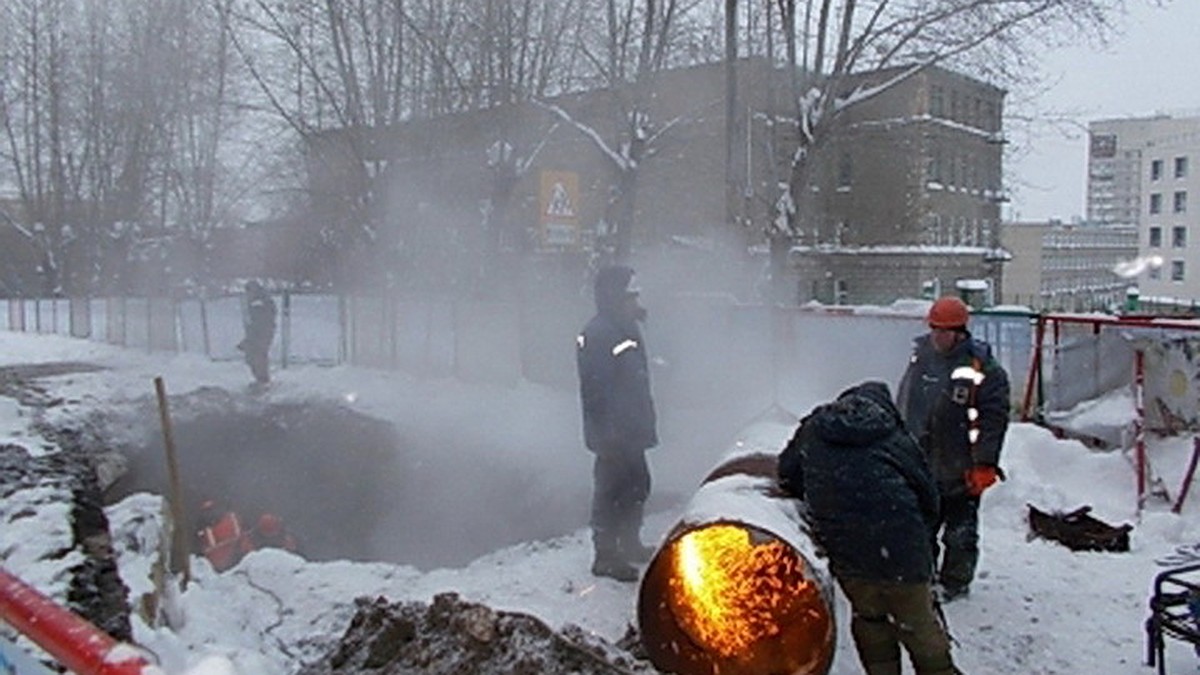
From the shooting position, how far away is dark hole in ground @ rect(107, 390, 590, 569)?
26.9ft

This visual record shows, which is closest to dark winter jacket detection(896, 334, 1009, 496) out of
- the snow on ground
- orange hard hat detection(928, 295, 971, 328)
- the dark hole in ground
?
orange hard hat detection(928, 295, 971, 328)

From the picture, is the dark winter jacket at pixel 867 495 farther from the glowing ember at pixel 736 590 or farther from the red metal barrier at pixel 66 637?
the red metal barrier at pixel 66 637

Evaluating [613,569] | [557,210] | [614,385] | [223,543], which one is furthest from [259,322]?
[613,569]

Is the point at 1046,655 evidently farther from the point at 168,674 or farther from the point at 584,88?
the point at 584,88

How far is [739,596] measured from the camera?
12.6 feet

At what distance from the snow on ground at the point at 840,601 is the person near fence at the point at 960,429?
0.30 meters

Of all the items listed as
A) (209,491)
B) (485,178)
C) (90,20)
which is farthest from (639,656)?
(90,20)

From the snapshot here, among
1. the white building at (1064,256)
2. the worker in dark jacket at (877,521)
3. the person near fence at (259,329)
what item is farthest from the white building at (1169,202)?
the worker in dark jacket at (877,521)

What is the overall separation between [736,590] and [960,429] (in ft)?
6.90

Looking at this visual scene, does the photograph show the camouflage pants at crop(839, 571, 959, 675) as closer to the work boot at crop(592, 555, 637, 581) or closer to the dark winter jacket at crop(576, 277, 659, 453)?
the work boot at crop(592, 555, 637, 581)

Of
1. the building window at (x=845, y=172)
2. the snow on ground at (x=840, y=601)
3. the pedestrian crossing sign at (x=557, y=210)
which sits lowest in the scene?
the snow on ground at (x=840, y=601)

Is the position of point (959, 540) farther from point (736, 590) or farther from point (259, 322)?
point (259, 322)

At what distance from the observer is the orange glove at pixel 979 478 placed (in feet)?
17.3

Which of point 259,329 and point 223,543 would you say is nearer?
point 223,543
